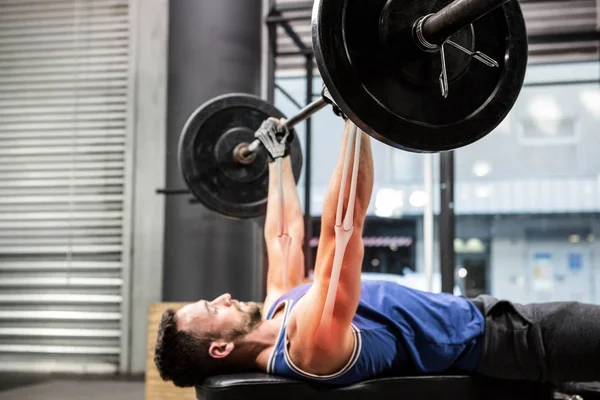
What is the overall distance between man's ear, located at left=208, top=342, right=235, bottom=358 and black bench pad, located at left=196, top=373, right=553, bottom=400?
0.25ft

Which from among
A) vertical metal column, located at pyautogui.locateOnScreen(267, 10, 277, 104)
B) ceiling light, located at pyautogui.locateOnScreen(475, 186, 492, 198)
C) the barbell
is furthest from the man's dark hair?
ceiling light, located at pyautogui.locateOnScreen(475, 186, 492, 198)

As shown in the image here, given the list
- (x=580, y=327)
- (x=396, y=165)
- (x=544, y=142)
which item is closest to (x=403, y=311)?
(x=580, y=327)

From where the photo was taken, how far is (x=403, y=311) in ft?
5.83

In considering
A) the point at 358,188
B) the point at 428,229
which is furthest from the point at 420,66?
the point at 428,229

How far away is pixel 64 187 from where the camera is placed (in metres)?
4.62

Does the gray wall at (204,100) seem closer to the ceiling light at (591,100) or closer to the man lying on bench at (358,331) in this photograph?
the man lying on bench at (358,331)

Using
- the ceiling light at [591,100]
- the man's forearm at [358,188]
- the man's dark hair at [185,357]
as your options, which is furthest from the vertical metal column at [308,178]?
the man's forearm at [358,188]

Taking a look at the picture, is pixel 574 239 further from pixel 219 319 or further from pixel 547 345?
pixel 219 319

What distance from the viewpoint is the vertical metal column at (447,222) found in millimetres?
4266

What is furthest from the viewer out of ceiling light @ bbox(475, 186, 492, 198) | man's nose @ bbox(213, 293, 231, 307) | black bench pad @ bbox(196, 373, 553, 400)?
ceiling light @ bbox(475, 186, 492, 198)

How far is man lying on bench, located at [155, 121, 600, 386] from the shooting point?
154cm

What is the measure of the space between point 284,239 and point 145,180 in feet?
8.19

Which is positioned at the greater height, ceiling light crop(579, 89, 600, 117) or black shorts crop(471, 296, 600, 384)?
ceiling light crop(579, 89, 600, 117)

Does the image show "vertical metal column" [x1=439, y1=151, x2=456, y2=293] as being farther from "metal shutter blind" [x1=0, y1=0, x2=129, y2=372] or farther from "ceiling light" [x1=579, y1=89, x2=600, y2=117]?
"metal shutter blind" [x1=0, y1=0, x2=129, y2=372]
